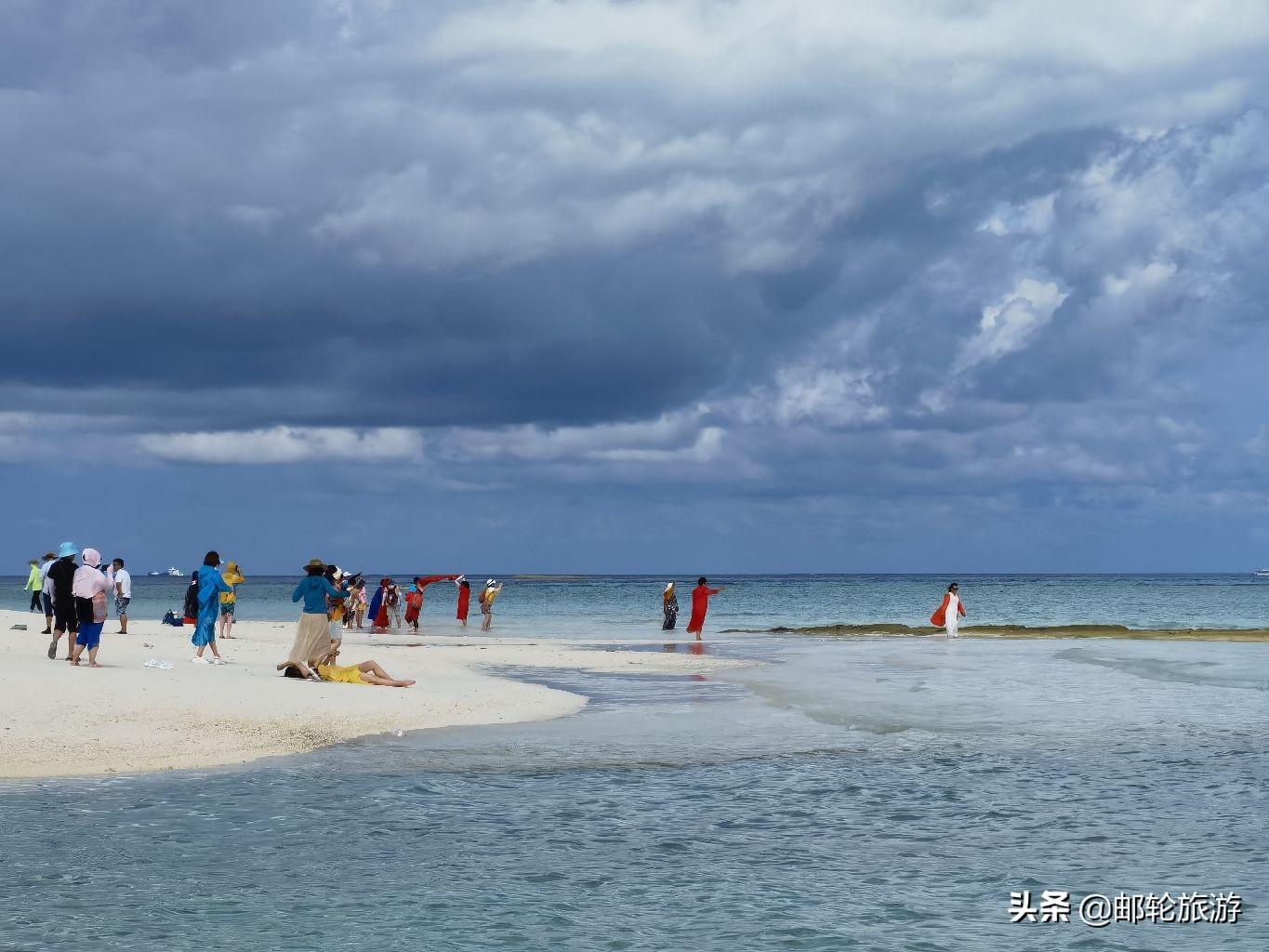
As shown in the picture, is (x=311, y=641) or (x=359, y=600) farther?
(x=359, y=600)

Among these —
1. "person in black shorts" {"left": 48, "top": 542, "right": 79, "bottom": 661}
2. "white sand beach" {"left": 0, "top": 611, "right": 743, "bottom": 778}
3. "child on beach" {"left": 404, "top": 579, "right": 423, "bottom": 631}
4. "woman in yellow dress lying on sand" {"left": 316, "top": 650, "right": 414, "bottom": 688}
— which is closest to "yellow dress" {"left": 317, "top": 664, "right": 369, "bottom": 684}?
"woman in yellow dress lying on sand" {"left": 316, "top": 650, "right": 414, "bottom": 688}

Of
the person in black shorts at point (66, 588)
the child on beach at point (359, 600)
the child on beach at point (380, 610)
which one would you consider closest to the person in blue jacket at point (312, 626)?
the person in black shorts at point (66, 588)

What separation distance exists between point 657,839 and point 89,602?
14863 mm

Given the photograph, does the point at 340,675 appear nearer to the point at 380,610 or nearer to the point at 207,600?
the point at 207,600

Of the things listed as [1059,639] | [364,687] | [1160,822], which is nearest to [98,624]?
[364,687]

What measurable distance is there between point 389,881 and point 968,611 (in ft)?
257

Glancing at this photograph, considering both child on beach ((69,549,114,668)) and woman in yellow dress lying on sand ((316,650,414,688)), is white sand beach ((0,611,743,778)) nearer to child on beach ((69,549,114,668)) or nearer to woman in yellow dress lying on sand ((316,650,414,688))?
woman in yellow dress lying on sand ((316,650,414,688))

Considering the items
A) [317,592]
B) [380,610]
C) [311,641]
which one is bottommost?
[380,610]

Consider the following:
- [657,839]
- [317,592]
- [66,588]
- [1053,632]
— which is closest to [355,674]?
[317,592]

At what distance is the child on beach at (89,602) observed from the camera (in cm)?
2240

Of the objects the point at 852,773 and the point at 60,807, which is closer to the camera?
the point at 60,807

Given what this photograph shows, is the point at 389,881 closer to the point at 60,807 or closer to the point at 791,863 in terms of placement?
the point at 791,863

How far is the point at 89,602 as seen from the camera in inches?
888

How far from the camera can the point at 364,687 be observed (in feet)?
74.3
